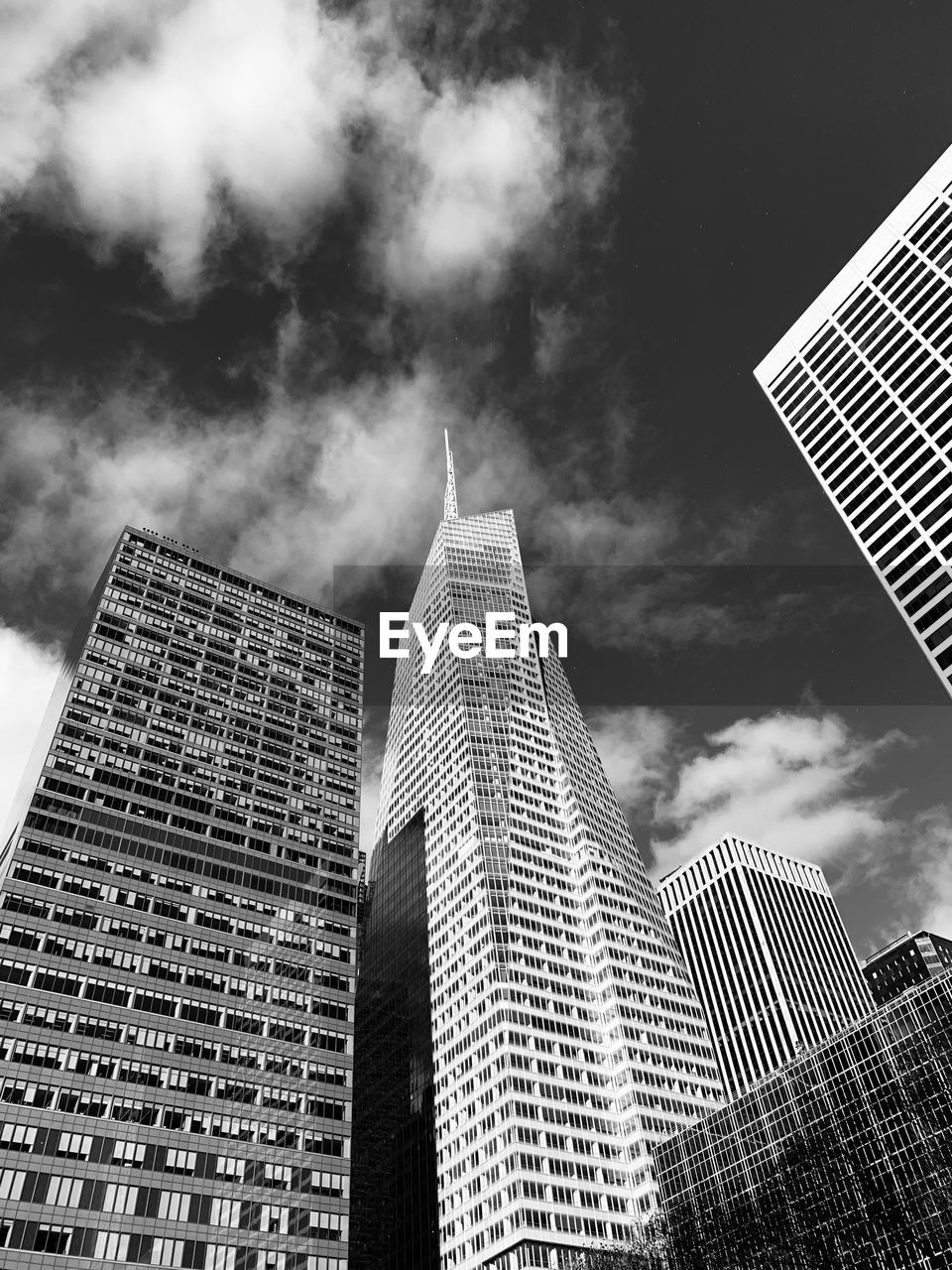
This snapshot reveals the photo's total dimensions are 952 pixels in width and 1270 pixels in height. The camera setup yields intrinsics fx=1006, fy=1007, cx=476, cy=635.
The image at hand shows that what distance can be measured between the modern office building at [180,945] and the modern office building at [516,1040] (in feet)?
107

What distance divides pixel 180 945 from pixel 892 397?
109 metres

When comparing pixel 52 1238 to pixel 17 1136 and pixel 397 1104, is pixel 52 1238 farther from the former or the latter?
pixel 397 1104

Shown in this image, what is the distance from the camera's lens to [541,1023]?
15800cm

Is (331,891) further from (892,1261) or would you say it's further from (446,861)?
(892,1261)

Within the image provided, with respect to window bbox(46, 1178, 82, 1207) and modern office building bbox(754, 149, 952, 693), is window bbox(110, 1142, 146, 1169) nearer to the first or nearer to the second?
window bbox(46, 1178, 82, 1207)

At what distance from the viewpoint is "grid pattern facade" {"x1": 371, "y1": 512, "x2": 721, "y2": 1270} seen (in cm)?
13888

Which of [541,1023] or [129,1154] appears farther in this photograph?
[541,1023]

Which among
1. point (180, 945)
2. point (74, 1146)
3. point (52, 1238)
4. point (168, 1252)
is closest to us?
point (52, 1238)

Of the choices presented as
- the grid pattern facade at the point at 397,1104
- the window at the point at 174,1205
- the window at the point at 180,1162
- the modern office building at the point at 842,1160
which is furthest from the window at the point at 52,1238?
the grid pattern facade at the point at 397,1104

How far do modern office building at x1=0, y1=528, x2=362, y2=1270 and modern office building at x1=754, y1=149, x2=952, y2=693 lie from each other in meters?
83.1

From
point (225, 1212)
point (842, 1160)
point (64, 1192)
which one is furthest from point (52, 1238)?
point (842, 1160)

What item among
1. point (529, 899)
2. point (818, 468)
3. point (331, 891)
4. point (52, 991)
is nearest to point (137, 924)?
point (52, 991)

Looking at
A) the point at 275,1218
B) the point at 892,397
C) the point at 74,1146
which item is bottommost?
the point at 275,1218

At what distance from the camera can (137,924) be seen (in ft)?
396
